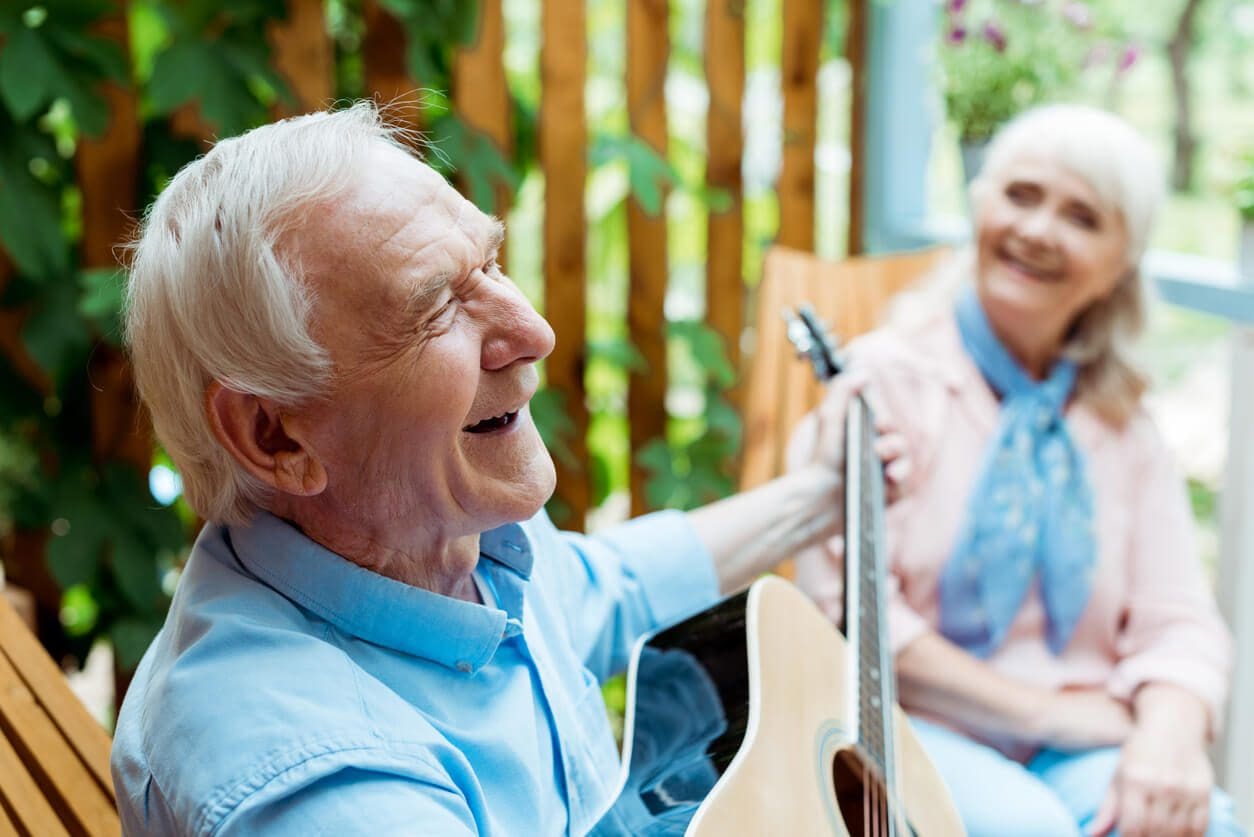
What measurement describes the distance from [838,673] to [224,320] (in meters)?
0.66

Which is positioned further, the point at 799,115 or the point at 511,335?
the point at 799,115

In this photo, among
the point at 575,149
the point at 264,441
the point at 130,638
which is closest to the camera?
the point at 264,441

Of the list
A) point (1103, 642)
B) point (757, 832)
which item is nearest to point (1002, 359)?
point (1103, 642)

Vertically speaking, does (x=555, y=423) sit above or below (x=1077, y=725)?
above

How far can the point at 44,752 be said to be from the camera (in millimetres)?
898

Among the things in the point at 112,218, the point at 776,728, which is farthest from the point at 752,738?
the point at 112,218

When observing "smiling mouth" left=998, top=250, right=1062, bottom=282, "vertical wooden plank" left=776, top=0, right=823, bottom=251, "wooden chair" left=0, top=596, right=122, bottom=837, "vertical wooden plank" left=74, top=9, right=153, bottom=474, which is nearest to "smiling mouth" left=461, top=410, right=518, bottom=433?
"wooden chair" left=0, top=596, right=122, bottom=837

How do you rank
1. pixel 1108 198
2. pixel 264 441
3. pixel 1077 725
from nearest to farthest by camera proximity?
pixel 264 441 < pixel 1077 725 < pixel 1108 198

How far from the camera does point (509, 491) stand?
2.69 ft

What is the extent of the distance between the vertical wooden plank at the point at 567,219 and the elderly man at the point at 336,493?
140 centimetres

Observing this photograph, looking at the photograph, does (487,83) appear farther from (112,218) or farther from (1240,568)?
(1240,568)

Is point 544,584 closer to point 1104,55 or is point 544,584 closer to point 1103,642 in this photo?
point 1103,642

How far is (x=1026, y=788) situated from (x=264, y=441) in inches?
40.8

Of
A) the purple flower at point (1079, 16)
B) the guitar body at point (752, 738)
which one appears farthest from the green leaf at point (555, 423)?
the purple flower at point (1079, 16)
